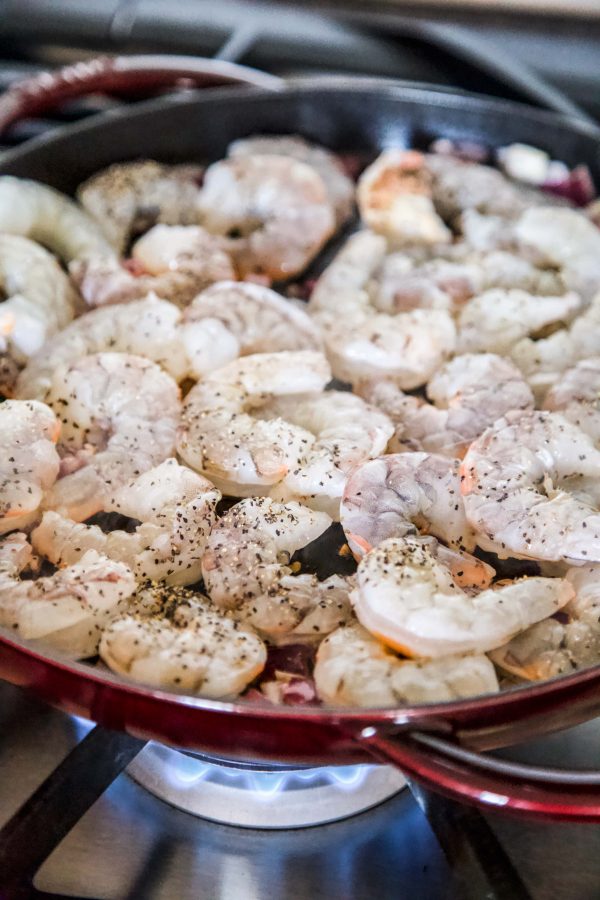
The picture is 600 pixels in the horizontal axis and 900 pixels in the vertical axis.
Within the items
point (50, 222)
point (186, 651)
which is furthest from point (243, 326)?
point (186, 651)

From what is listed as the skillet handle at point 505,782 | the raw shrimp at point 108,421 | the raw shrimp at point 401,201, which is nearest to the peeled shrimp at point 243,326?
the raw shrimp at point 108,421

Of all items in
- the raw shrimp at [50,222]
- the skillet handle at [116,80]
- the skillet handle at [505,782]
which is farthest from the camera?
the skillet handle at [116,80]

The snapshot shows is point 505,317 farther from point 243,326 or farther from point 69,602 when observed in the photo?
point 69,602

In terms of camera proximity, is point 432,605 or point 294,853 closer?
point 432,605

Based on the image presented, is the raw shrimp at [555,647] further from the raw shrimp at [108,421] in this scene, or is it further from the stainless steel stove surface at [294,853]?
the raw shrimp at [108,421]

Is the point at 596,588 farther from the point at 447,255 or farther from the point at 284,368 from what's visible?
the point at 447,255

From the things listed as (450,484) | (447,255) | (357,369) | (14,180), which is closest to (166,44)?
(14,180)

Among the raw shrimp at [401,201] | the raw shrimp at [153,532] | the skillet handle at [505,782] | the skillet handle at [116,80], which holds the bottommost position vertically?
the raw shrimp at [153,532]

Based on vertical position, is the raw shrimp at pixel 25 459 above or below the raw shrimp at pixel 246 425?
below
